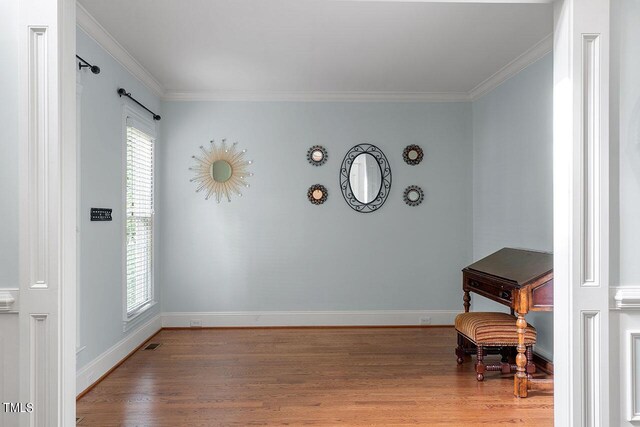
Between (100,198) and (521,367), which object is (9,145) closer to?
(100,198)

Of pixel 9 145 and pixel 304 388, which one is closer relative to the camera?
pixel 9 145

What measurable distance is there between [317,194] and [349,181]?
41cm

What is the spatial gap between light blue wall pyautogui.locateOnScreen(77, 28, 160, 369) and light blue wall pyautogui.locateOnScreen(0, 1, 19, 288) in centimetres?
159

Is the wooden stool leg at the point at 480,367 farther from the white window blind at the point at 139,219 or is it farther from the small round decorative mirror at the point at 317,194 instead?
the white window blind at the point at 139,219

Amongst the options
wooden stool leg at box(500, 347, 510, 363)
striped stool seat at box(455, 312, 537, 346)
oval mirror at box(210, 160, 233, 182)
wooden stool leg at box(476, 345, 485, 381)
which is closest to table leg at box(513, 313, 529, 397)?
striped stool seat at box(455, 312, 537, 346)

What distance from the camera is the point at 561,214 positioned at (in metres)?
2.13

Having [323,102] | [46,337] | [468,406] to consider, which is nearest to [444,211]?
[323,102]

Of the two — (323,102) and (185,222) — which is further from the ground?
(323,102)

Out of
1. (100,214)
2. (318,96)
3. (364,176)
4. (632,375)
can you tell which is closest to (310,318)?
(364,176)

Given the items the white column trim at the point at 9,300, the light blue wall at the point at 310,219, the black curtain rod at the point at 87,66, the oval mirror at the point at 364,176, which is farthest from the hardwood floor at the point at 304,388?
the black curtain rod at the point at 87,66

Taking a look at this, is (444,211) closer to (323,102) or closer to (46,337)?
(323,102)

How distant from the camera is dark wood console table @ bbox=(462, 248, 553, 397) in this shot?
3.44 meters

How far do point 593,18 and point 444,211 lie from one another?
3757 mm

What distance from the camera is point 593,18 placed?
6.75 ft
